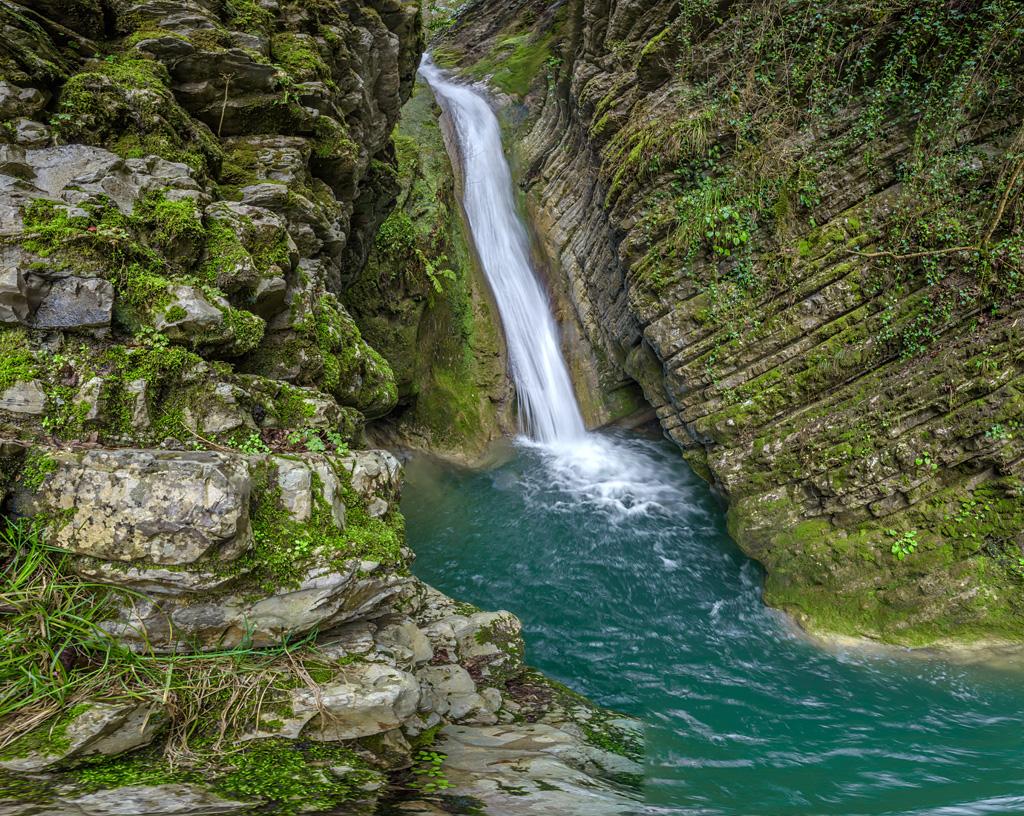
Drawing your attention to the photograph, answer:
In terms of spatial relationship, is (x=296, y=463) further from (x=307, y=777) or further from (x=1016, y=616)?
(x=1016, y=616)

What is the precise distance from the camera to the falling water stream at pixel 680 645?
439cm

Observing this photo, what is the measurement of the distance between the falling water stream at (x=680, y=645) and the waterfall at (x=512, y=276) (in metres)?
0.05

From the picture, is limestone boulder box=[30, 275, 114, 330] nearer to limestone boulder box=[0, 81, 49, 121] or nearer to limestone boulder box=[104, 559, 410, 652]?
limestone boulder box=[0, 81, 49, 121]

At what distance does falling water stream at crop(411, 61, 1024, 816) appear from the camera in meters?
4.39

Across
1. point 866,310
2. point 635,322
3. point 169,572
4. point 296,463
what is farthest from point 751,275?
point 169,572

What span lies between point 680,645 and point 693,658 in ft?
0.82

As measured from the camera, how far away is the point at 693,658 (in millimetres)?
6430

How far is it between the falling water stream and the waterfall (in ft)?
0.17

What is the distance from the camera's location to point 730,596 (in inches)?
296

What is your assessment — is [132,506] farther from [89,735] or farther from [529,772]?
[529,772]

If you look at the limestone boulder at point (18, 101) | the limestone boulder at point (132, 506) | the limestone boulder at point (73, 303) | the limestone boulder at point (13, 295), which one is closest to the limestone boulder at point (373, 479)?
the limestone boulder at point (132, 506)

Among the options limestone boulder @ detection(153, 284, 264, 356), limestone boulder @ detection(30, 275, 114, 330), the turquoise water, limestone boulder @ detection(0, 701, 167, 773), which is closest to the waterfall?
the turquoise water

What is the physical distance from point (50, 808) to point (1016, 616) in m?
8.34

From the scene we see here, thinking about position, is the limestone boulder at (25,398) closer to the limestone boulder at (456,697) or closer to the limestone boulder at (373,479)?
the limestone boulder at (373,479)
